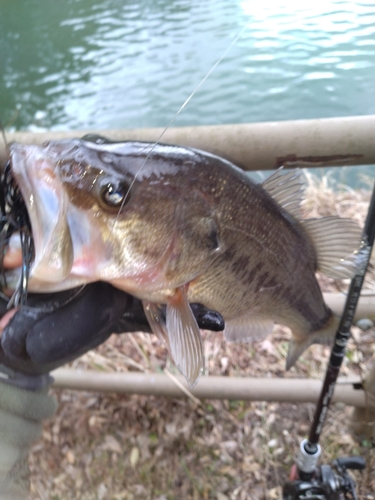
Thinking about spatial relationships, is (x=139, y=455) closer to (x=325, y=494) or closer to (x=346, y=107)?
(x=325, y=494)

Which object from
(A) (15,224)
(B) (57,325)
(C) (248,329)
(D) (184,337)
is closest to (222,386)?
(C) (248,329)

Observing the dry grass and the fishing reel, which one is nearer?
the fishing reel

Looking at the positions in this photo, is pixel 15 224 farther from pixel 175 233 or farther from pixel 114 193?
pixel 175 233

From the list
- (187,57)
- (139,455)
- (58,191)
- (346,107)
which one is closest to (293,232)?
(58,191)

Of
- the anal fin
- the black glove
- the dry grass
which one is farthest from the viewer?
the dry grass

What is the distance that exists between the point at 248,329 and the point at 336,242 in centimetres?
48

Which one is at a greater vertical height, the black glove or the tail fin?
the black glove

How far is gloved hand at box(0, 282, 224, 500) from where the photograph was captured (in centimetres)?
101

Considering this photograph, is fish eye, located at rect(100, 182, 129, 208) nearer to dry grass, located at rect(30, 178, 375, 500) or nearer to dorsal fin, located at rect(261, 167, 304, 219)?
dorsal fin, located at rect(261, 167, 304, 219)

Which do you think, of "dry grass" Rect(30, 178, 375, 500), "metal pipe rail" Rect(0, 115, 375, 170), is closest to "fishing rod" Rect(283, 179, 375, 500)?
"dry grass" Rect(30, 178, 375, 500)

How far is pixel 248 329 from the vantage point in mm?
1516

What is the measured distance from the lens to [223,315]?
1272 mm

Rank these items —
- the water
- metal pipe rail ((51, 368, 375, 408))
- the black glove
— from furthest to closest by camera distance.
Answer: the water, metal pipe rail ((51, 368, 375, 408)), the black glove

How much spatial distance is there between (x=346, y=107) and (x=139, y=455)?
6.97 meters
